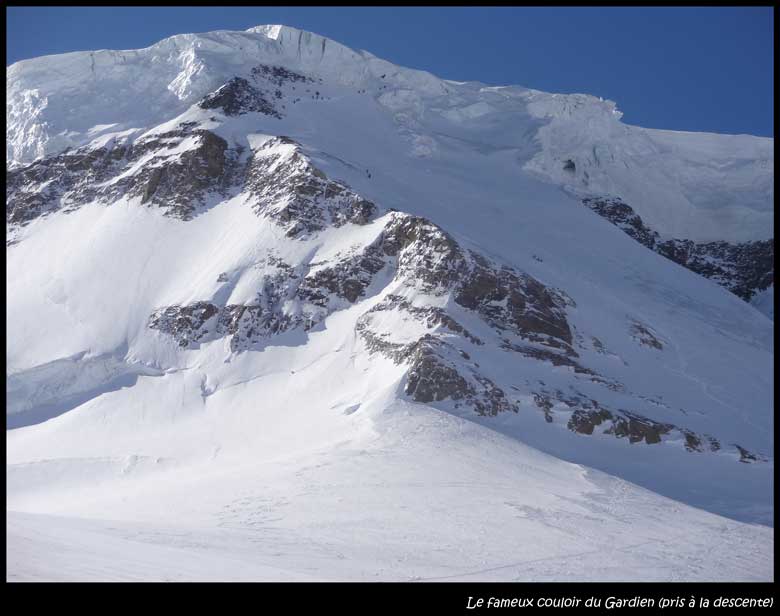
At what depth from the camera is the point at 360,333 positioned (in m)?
61.1

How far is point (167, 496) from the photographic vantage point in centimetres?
4416

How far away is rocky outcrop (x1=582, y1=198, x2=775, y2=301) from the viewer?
100438 millimetres

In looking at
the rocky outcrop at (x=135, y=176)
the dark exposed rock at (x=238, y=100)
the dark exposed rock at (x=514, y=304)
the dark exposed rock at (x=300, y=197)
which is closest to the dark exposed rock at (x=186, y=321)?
the dark exposed rock at (x=300, y=197)

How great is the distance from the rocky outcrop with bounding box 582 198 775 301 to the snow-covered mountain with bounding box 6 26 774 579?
36cm

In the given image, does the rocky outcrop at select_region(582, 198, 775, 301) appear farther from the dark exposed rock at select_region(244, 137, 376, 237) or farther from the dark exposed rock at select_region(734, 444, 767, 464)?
the dark exposed rock at select_region(734, 444, 767, 464)

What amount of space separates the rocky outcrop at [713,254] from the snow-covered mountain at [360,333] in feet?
1.17

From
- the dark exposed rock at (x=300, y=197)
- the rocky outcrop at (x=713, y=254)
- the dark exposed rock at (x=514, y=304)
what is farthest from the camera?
the rocky outcrop at (x=713, y=254)

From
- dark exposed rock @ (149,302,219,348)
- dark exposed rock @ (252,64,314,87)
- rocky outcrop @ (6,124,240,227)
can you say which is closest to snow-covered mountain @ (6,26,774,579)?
dark exposed rock @ (149,302,219,348)

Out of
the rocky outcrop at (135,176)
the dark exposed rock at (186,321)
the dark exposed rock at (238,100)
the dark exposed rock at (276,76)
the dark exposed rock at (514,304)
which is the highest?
the dark exposed rock at (276,76)

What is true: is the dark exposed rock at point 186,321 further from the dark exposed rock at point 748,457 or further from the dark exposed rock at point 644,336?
the dark exposed rock at point 748,457

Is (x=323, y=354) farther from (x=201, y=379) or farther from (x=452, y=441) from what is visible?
(x=452, y=441)

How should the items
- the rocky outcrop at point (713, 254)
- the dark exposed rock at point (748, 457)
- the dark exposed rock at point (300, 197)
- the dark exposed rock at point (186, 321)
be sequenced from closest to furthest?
the dark exposed rock at point (748, 457) → the dark exposed rock at point (186, 321) → the dark exposed rock at point (300, 197) → the rocky outcrop at point (713, 254)

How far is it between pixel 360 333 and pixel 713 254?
5780 cm

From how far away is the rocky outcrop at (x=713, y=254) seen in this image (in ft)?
330
